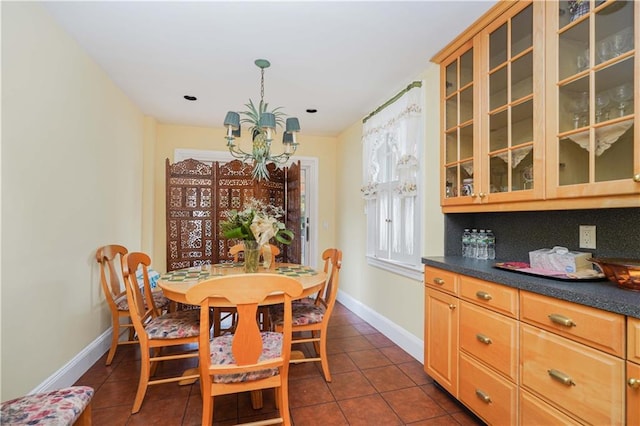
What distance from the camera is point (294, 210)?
3998 millimetres

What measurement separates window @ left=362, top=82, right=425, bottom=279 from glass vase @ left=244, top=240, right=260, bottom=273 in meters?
1.42

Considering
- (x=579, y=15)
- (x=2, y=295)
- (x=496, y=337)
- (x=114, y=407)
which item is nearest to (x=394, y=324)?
(x=496, y=337)

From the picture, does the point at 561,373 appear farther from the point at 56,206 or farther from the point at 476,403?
the point at 56,206

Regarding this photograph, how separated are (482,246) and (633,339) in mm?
1202

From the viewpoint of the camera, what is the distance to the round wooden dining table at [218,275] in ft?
6.13

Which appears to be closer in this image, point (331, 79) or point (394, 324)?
point (331, 79)

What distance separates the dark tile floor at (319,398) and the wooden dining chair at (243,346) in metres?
0.43

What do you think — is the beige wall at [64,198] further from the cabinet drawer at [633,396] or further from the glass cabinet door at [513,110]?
the cabinet drawer at [633,396]

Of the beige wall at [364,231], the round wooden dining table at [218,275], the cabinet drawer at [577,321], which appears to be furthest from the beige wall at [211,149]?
the cabinet drawer at [577,321]

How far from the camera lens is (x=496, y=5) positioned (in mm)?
1821

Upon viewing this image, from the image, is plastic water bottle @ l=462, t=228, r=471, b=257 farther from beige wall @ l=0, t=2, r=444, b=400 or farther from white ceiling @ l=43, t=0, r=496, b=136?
white ceiling @ l=43, t=0, r=496, b=136

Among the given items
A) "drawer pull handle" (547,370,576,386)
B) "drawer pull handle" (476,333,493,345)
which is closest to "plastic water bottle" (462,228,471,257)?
"drawer pull handle" (476,333,493,345)

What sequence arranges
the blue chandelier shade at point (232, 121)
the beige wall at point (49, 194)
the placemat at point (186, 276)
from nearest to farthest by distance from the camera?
1. the beige wall at point (49, 194)
2. the placemat at point (186, 276)
3. the blue chandelier shade at point (232, 121)

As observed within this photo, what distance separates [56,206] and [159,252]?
2.18 m
